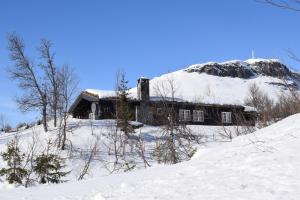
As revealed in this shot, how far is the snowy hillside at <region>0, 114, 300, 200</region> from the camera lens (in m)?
5.13

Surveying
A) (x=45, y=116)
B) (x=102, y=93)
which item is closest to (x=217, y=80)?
(x=102, y=93)


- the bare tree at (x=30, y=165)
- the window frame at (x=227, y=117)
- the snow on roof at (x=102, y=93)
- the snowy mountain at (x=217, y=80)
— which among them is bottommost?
the bare tree at (x=30, y=165)

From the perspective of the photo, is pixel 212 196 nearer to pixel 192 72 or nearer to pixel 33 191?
pixel 33 191

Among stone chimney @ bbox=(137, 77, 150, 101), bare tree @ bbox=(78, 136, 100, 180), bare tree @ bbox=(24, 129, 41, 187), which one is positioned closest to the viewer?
bare tree @ bbox=(24, 129, 41, 187)

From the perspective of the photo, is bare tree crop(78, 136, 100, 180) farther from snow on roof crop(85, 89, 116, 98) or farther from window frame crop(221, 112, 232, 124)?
window frame crop(221, 112, 232, 124)

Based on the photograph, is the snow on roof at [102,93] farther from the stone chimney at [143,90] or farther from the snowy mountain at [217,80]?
the snowy mountain at [217,80]

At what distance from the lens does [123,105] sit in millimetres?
38094

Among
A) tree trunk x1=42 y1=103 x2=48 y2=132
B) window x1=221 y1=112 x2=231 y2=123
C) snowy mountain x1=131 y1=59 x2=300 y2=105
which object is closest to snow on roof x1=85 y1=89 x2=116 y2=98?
tree trunk x1=42 y1=103 x2=48 y2=132

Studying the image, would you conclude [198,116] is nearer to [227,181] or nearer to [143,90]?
[143,90]

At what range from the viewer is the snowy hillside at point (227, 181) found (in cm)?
513

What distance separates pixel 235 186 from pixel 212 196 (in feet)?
1.22

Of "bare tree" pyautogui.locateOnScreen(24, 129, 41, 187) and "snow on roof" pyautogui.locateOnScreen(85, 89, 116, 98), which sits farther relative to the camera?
"snow on roof" pyautogui.locateOnScreen(85, 89, 116, 98)

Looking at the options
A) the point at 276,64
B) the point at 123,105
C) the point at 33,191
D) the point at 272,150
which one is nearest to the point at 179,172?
the point at 272,150

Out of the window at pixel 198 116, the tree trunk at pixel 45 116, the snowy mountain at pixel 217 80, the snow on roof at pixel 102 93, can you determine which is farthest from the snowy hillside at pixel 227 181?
the snowy mountain at pixel 217 80
